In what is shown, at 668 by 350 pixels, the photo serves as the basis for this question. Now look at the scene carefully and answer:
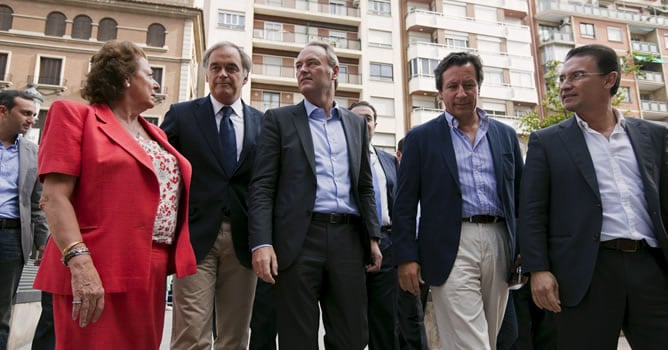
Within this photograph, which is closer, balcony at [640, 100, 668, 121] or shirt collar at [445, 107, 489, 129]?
shirt collar at [445, 107, 489, 129]

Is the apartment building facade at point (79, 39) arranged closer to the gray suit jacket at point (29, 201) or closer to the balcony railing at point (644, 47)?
the gray suit jacket at point (29, 201)

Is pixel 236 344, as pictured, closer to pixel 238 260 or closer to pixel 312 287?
pixel 238 260

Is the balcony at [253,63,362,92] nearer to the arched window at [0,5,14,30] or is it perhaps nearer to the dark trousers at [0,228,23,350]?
the arched window at [0,5,14,30]

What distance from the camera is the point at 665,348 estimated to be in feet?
8.27

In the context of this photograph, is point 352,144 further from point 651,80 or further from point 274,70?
point 651,80

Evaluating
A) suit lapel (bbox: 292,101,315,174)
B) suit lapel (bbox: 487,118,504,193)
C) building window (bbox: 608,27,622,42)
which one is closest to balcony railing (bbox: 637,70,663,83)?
building window (bbox: 608,27,622,42)

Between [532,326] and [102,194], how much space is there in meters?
4.58

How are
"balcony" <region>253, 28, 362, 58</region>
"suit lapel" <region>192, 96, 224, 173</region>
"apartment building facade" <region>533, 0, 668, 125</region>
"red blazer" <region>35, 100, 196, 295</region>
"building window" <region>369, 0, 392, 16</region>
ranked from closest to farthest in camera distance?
"red blazer" <region>35, 100, 196, 295</region> < "suit lapel" <region>192, 96, 224, 173</region> < "balcony" <region>253, 28, 362, 58</region> < "building window" <region>369, 0, 392, 16</region> < "apartment building facade" <region>533, 0, 668, 125</region>

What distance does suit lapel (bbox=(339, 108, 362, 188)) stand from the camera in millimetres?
3191

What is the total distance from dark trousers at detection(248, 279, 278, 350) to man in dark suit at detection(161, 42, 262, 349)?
0.70 meters

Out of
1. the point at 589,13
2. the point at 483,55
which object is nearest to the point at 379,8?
the point at 483,55

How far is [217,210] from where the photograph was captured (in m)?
3.22

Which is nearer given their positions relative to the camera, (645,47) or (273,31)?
(273,31)

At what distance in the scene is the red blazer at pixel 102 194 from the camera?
90.0 inches
